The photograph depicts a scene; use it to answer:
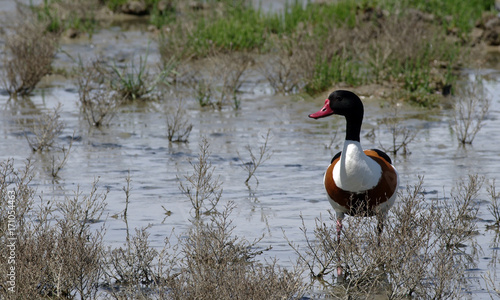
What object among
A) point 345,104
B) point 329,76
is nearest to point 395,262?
point 345,104

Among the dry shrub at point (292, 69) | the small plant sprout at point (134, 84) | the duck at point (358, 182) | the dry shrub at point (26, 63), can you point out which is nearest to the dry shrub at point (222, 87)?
the dry shrub at point (292, 69)

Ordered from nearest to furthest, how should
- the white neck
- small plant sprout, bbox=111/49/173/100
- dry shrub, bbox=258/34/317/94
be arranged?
the white neck → small plant sprout, bbox=111/49/173/100 → dry shrub, bbox=258/34/317/94

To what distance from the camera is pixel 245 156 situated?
921 centimetres

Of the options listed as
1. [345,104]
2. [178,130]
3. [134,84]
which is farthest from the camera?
[134,84]

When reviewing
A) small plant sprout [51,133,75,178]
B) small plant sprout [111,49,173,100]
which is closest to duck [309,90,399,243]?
small plant sprout [51,133,75,178]

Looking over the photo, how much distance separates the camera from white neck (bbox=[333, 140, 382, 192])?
575 cm

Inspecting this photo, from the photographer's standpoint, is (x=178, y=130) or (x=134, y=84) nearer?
(x=178, y=130)

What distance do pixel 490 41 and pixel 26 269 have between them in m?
15.0

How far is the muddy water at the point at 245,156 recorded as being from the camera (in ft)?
22.6

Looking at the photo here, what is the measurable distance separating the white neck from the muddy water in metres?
0.73

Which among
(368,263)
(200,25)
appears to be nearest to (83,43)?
(200,25)

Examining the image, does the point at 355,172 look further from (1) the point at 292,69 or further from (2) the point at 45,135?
(1) the point at 292,69

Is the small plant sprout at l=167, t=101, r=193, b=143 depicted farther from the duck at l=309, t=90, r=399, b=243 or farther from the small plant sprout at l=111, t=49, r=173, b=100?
the duck at l=309, t=90, r=399, b=243

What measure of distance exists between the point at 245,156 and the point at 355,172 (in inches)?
141
